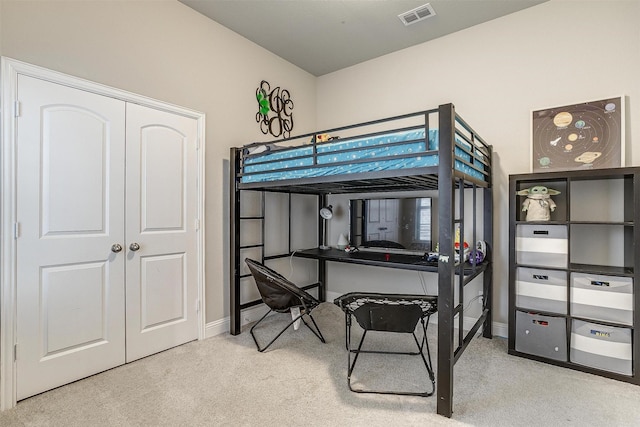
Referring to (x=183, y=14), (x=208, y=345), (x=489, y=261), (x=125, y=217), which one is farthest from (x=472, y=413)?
(x=183, y=14)

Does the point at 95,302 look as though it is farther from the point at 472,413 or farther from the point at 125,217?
the point at 472,413

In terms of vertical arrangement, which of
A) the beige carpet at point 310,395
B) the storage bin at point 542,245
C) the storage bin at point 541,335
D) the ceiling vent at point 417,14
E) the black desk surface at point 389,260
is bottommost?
the beige carpet at point 310,395

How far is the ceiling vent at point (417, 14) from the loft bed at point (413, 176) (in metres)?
0.94

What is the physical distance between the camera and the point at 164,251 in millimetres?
2656

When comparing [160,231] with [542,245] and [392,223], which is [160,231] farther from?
[542,245]

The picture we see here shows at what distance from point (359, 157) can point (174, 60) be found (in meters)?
1.86

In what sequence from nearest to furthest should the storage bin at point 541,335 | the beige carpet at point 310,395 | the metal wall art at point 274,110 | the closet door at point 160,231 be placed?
the beige carpet at point 310,395
the storage bin at point 541,335
the closet door at point 160,231
the metal wall art at point 274,110

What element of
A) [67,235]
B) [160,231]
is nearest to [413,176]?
[160,231]

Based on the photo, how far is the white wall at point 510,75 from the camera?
2430 millimetres

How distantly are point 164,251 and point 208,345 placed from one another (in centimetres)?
92

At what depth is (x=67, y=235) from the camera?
2.13 meters

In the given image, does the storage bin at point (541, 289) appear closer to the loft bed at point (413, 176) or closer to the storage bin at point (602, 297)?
the storage bin at point (602, 297)

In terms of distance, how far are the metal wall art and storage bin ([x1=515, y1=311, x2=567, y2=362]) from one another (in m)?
2.99

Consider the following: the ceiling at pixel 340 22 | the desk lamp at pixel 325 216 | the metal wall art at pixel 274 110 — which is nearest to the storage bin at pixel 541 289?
the desk lamp at pixel 325 216
